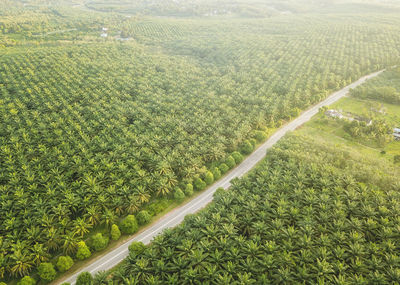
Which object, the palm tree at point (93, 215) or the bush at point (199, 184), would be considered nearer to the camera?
the palm tree at point (93, 215)

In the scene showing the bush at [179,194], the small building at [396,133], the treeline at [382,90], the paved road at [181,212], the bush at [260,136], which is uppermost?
the treeline at [382,90]

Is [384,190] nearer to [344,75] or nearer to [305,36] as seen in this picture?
[344,75]

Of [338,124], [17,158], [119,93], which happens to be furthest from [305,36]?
[17,158]

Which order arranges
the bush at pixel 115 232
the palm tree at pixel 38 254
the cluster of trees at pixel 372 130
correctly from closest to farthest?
the palm tree at pixel 38 254 → the bush at pixel 115 232 → the cluster of trees at pixel 372 130

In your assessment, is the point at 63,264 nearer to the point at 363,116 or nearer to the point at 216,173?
the point at 216,173

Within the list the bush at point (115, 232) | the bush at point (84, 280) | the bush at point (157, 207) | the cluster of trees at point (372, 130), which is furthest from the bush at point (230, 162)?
the cluster of trees at point (372, 130)

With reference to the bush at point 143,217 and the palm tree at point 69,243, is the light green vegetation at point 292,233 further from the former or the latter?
the palm tree at point 69,243

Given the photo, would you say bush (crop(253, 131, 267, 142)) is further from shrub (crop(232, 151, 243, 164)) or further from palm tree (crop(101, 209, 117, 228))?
palm tree (crop(101, 209, 117, 228))
